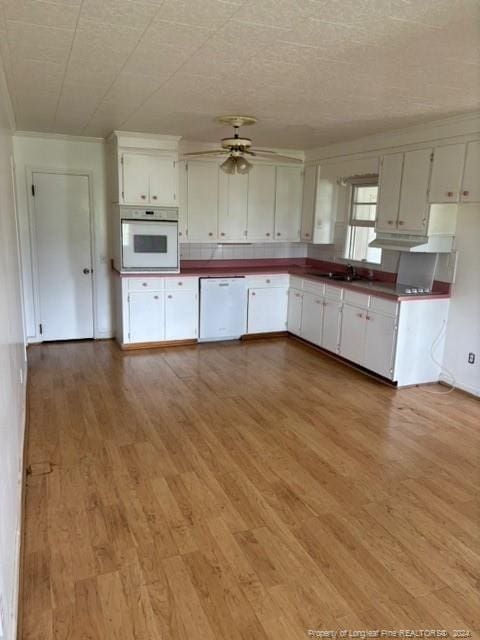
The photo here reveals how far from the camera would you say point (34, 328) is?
5.65 metres

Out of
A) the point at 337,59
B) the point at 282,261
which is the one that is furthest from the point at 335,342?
the point at 337,59

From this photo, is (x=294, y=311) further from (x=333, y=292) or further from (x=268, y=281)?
(x=333, y=292)

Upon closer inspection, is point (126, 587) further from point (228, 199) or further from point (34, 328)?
point (228, 199)

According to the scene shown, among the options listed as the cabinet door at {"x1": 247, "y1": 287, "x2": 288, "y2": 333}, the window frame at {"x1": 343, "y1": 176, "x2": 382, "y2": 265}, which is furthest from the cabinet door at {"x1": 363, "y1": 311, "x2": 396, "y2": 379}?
the cabinet door at {"x1": 247, "y1": 287, "x2": 288, "y2": 333}

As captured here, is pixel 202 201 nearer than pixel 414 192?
No

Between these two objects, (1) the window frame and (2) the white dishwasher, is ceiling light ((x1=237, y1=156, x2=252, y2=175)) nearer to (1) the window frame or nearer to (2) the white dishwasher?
(2) the white dishwasher

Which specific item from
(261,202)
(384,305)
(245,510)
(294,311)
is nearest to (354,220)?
(261,202)

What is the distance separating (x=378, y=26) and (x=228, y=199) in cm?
401

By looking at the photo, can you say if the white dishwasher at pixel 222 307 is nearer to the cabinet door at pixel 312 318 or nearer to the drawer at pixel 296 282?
the drawer at pixel 296 282

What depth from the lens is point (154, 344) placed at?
18.6 feet

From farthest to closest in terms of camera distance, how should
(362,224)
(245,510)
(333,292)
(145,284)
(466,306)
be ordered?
(362,224) → (145,284) → (333,292) → (466,306) → (245,510)

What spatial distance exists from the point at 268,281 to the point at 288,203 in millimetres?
1170

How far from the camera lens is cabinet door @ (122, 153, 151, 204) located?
5176 millimetres

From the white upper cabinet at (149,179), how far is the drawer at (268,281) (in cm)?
136
